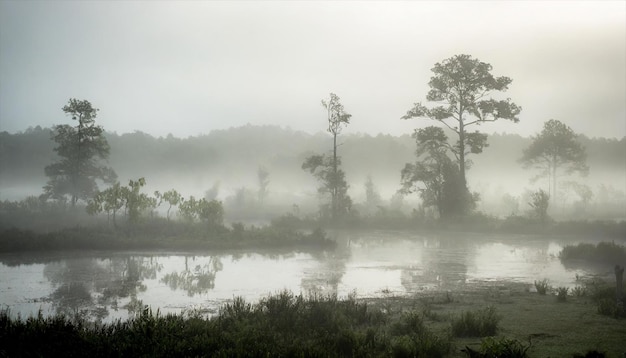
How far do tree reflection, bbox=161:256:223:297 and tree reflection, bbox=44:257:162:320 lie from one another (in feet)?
3.05

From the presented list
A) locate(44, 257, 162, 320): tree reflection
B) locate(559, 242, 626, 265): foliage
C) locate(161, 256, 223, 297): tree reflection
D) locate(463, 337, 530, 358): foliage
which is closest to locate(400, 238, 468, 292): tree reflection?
locate(559, 242, 626, 265): foliage

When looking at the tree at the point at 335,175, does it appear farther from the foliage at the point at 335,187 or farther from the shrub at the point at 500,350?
the shrub at the point at 500,350

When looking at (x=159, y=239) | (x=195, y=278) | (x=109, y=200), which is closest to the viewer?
(x=195, y=278)

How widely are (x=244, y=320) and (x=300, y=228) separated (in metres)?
30.8

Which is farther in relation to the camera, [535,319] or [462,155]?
[462,155]

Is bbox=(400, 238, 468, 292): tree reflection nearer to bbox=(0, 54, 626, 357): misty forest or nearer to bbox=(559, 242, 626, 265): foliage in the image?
bbox=(0, 54, 626, 357): misty forest

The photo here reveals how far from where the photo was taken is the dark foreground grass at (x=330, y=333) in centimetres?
725

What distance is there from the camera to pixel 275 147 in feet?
552

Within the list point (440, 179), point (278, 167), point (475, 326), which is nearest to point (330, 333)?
point (475, 326)

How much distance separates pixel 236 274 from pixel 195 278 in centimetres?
173

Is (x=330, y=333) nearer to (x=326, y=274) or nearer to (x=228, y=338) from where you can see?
(x=228, y=338)

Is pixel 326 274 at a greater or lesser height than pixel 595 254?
lesser

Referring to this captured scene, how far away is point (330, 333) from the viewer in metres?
9.19

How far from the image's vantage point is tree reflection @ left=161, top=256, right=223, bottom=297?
15.0 metres
